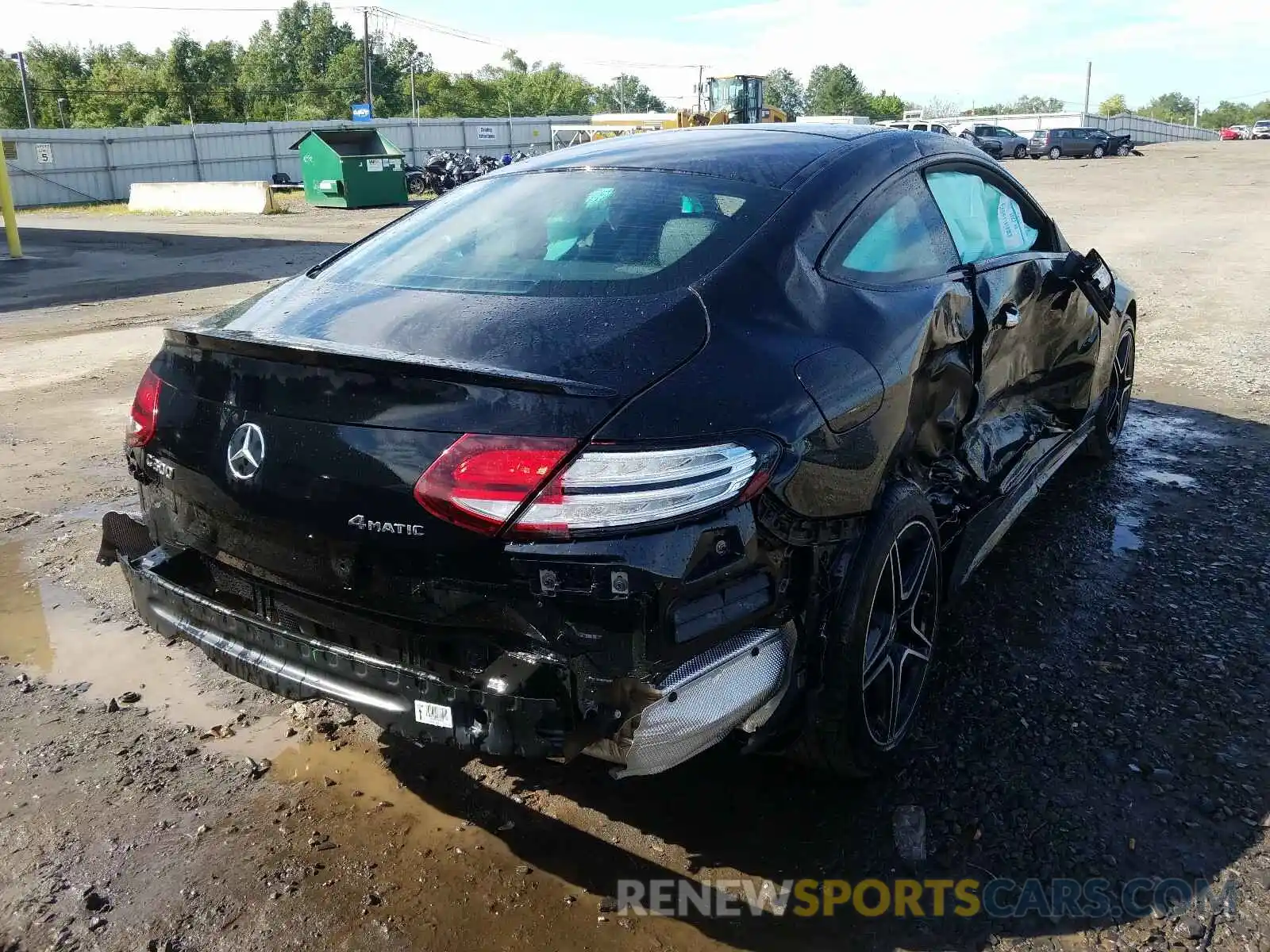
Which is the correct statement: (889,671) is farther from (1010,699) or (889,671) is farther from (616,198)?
(616,198)

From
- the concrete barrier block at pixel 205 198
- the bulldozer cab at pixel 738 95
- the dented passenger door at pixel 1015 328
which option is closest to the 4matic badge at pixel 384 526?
the dented passenger door at pixel 1015 328

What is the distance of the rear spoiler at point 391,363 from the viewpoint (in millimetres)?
2078

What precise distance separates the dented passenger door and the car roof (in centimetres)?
46

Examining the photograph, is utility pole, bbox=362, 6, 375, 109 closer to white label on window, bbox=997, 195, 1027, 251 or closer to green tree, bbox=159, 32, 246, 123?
green tree, bbox=159, 32, 246, 123

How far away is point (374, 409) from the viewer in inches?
84.1

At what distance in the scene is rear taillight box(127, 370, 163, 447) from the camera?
8.51ft

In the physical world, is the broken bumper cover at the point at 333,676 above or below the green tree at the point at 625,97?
below

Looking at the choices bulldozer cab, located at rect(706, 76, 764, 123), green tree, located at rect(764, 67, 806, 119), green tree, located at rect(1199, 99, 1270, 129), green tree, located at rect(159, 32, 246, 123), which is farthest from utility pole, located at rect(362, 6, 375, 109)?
green tree, located at rect(1199, 99, 1270, 129)

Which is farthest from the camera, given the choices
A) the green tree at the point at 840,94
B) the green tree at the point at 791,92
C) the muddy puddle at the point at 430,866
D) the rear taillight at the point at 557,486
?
the green tree at the point at 791,92

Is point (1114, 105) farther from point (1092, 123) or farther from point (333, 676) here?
point (333, 676)

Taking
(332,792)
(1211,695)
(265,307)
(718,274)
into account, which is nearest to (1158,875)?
(1211,695)

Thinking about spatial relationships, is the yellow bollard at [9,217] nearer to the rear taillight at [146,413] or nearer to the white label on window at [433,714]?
the rear taillight at [146,413]

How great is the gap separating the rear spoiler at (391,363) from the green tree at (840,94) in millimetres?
100353

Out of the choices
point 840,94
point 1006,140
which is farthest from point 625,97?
point 1006,140
